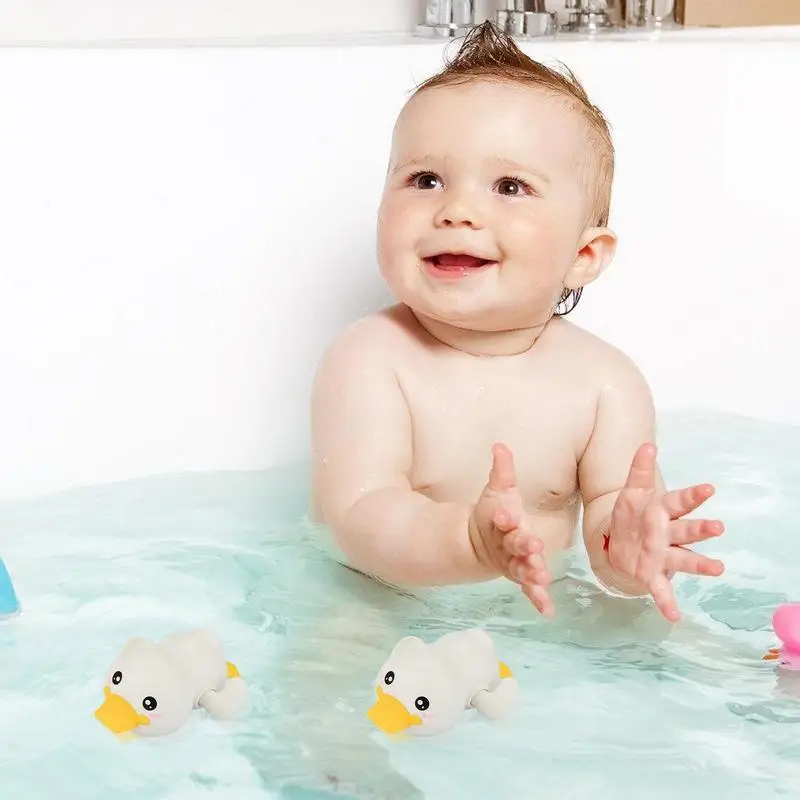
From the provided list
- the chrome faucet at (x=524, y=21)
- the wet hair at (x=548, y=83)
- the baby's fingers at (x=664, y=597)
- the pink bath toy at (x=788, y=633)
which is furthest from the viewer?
the chrome faucet at (x=524, y=21)

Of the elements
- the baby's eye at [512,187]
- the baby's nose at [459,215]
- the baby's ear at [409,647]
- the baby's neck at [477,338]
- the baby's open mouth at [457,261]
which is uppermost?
the baby's eye at [512,187]

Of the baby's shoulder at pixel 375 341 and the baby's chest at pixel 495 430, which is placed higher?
the baby's shoulder at pixel 375 341

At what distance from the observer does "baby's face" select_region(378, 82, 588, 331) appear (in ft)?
3.74

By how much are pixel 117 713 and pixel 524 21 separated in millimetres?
1182

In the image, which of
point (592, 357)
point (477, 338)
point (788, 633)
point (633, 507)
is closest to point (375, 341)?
point (477, 338)

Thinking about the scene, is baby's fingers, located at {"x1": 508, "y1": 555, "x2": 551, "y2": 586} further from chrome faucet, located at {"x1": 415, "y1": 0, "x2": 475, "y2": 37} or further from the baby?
chrome faucet, located at {"x1": 415, "y1": 0, "x2": 475, "y2": 37}

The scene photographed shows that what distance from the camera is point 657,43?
173 centimetres

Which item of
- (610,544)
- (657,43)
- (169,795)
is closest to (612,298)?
(657,43)

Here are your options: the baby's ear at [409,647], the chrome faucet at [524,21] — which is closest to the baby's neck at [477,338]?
the baby's ear at [409,647]

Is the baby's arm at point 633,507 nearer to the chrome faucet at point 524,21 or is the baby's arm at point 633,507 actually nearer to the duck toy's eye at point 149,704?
the duck toy's eye at point 149,704

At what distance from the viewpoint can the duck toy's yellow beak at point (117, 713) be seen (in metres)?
0.87

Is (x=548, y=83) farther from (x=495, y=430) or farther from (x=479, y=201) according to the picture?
(x=495, y=430)

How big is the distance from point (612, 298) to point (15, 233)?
70cm

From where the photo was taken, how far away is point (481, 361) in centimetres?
125
